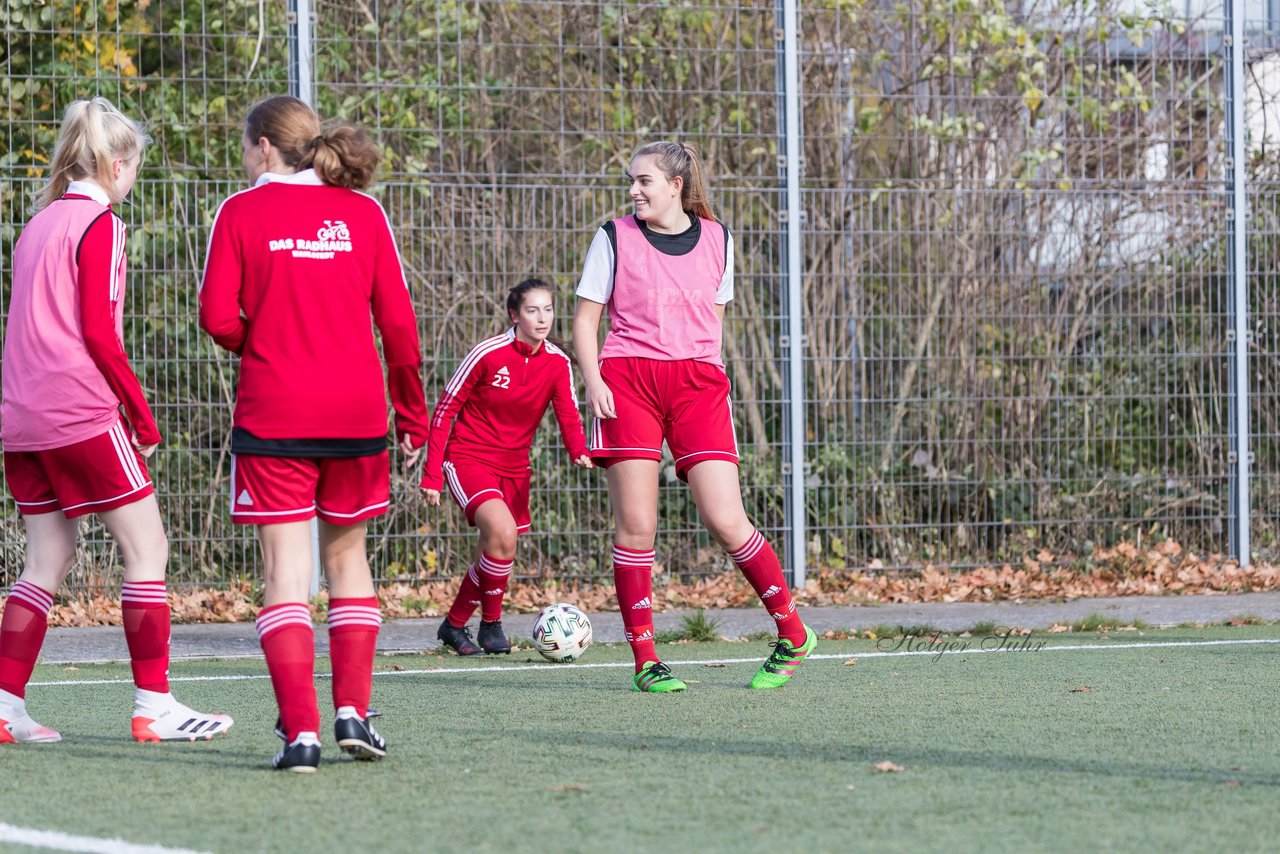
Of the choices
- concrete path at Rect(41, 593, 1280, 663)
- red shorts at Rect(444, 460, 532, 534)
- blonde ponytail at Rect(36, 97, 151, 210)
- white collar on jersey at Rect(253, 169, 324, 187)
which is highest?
blonde ponytail at Rect(36, 97, 151, 210)

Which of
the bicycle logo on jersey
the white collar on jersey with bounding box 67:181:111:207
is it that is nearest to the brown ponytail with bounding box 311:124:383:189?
the bicycle logo on jersey

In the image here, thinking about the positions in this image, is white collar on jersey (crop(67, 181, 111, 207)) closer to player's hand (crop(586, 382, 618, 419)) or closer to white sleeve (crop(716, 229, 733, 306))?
player's hand (crop(586, 382, 618, 419))

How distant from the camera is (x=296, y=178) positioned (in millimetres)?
4500

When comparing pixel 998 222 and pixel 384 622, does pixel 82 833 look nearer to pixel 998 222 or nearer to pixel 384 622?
pixel 384 622

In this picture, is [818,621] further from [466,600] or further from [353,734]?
[353,734]

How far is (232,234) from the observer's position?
4.39m

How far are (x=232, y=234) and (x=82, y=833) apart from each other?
1.55 metres

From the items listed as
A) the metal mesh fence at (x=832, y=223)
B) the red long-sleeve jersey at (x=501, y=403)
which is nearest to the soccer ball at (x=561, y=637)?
the red long-sleeve jersey at (x=501, y=403)

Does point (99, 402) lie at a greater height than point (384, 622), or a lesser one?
greater

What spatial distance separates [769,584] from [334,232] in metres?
2.60

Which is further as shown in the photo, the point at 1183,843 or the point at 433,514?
the point at 433,514

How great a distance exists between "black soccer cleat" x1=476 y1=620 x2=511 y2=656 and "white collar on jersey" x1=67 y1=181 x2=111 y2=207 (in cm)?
329

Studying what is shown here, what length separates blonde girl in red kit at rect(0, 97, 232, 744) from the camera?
16.2 ft

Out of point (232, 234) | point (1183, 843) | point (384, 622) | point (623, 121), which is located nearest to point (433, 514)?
point (384, 622)
